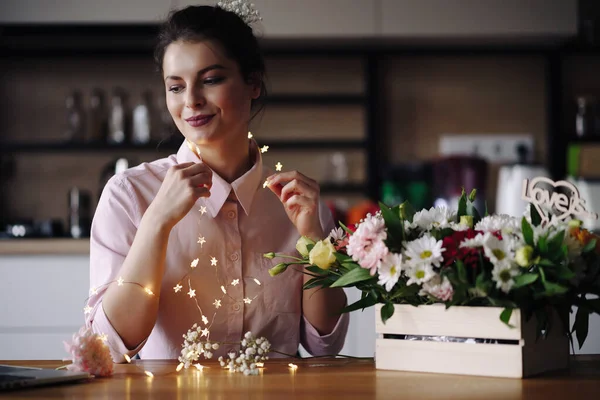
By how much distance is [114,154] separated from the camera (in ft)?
12.2

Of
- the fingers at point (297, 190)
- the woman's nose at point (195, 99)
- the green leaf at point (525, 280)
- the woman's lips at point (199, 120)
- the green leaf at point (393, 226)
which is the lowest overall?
the green leaf at point (525, 280)

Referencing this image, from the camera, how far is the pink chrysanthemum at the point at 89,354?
1.11m

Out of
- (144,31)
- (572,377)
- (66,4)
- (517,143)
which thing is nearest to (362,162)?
(517,143)

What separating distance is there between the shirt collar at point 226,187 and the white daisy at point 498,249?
0.65 m

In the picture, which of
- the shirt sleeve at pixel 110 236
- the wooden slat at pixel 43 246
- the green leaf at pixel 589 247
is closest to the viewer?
the green leaf at pixel 589 247

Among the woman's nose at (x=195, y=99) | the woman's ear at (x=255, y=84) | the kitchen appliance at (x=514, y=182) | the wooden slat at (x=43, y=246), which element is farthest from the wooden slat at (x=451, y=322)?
the kitchen appliance at (x=514, y=182)

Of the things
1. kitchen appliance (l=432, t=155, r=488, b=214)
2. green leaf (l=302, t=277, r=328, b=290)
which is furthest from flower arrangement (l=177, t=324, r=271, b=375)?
kitchen appliance (l=432, t=155, r=488, b=214)

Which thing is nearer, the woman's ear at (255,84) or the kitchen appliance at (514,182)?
the woman's ear at (255,84)

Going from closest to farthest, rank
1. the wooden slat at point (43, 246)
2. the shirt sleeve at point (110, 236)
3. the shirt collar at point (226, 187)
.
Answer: the shirt sleeve at point (110, 236), the shirt collar at point (226, 187), the wooden slat at point (43, 246)

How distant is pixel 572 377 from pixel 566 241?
0.20 metres

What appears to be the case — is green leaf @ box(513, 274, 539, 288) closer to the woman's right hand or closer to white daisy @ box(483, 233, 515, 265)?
white daisy @ box(483, 233, 515, 265)

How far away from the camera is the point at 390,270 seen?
1.08 m

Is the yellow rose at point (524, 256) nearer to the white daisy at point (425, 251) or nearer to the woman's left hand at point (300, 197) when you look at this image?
the white daisy at point (425, 251)

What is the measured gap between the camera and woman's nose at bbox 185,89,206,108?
1463mm
